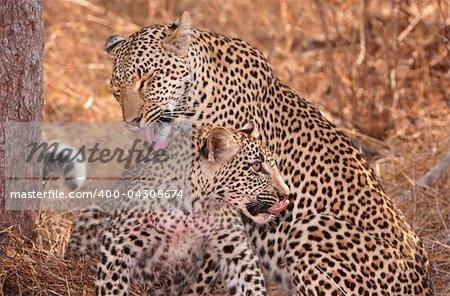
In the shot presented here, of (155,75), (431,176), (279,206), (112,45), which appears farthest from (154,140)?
(431,176)

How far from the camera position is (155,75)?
5996 mm

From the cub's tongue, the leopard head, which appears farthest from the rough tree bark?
the cub's tongue

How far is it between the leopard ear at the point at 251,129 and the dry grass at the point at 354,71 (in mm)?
1575

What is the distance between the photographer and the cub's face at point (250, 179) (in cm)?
599

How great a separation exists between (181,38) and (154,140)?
63 centimetres

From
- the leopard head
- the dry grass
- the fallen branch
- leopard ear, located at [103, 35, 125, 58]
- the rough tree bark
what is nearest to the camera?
the leopard head

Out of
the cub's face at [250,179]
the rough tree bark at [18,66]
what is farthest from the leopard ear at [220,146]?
the rough tree bark at [18,66]

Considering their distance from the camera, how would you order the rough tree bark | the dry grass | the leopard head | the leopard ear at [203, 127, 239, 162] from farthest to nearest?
the dry grass < the rough tree bark < the leopard head < the leopard ear at [203, 127, 239, 162]

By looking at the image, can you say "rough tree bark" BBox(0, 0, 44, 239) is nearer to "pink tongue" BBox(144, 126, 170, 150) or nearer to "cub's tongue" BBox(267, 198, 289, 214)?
"pink tongue" BBox(144, 126, 170, 150)

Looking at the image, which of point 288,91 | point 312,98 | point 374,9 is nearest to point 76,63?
point 312,98

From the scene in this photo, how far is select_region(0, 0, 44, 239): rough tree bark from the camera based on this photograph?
240 inches

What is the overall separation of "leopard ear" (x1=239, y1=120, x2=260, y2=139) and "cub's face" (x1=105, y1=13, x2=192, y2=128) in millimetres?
392

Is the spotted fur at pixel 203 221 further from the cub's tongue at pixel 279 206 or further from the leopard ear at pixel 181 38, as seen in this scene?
the leopard ear at pixel 181 38

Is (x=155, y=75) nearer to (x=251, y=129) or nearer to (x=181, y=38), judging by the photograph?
(x=181, y=38)
